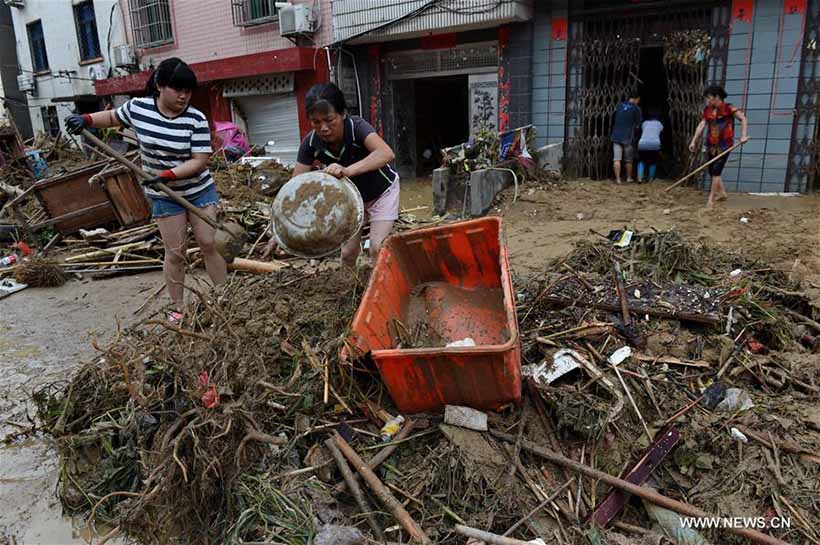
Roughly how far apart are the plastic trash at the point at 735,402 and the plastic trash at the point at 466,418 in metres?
1.23

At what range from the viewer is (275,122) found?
41.8 ft

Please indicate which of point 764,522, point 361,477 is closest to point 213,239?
point 361,477

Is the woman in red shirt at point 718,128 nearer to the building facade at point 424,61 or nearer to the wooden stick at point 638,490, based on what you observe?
the building facade at point 424,61

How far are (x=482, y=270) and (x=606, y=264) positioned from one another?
115cm

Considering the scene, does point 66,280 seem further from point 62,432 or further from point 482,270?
point 482,270

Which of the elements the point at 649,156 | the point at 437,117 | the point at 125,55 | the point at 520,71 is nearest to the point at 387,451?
the point at 649,156

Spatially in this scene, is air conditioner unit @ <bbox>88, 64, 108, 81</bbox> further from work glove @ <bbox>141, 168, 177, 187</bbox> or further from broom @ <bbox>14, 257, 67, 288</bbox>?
work glove @ <bbox>141, 168, 177, 187</bbox>

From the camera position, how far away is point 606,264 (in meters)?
4.38

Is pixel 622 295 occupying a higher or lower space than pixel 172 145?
lower

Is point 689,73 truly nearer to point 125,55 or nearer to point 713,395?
point 713,395

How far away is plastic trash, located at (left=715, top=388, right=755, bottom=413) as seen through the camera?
109 inches

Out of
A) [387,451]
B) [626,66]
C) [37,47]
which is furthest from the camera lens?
[37,47]

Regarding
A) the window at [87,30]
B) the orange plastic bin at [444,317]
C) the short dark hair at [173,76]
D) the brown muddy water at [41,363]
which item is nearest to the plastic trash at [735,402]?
the orange plastic bin at [444,317]

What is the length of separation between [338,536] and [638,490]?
123 centimetres
